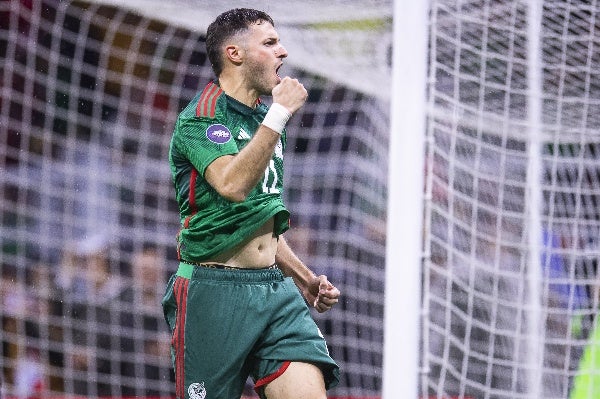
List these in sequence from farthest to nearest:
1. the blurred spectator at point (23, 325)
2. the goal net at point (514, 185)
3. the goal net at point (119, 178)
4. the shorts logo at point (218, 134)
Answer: the blurred spectator at point (23, 325) < the goal net at point (119, 178) < the goal net at point (514, 185) < the shorts logo at point (218, 134)

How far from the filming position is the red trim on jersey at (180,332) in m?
3.10

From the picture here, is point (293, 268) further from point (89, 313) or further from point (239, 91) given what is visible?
point (89, 313)

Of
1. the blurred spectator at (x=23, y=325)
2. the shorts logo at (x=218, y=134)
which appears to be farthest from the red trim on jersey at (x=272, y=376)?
the blurred spectator at (x=23, y=325)

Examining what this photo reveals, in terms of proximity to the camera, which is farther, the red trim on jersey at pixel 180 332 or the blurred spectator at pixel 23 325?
the blurred spectator at pixel 23 325

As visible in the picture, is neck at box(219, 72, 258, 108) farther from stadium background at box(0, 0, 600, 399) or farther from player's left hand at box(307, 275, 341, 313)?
stadium background at box(0, 0, 600, 399)

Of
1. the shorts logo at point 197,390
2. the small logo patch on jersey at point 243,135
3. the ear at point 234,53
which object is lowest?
the shorts logo at point 197,390

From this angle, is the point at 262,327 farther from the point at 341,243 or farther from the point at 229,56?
the point at 341,243

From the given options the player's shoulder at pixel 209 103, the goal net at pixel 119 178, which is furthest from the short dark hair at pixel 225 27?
the goal net at pixel 119 178

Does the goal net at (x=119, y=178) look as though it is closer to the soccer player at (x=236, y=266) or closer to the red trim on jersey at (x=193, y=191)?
the soccer player at (x=236, y=266)

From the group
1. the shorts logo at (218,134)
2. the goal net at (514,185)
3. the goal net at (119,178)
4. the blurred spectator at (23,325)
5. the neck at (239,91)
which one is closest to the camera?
the shorts logo at (218,134)

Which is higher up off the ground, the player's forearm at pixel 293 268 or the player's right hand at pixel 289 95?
the player's right hand at pixel 289 95

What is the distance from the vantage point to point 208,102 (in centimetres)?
304

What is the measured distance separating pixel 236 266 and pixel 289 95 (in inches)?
20.6

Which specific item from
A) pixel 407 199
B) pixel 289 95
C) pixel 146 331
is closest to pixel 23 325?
pixel 146 331
